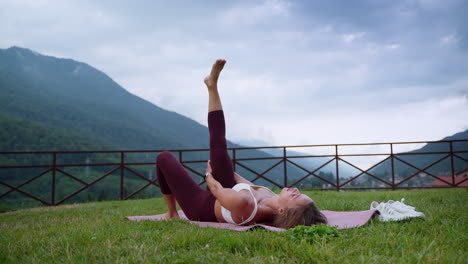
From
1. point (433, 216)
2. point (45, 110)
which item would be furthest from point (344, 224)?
point (45, 110)

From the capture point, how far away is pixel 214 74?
2.92 m

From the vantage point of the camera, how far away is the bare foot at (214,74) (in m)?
2.89

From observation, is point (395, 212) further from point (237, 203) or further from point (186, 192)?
point (186, 192)

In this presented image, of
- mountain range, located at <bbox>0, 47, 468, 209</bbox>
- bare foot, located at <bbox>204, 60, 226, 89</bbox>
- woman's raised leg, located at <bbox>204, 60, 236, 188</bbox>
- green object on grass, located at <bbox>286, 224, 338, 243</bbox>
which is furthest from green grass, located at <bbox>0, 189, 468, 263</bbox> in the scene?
mountain range, located at <bbox>0, 47, 468, 209</bbox>

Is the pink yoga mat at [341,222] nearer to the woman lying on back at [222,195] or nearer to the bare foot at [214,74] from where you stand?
the woman lying on back at [222,195]

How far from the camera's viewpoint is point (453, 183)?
7.68m

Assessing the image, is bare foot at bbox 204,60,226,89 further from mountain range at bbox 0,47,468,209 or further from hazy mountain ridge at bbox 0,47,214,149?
hazy mountain ridge at bbox 0,47,214,149

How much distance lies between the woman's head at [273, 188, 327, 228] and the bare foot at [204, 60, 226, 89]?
3.64 ft

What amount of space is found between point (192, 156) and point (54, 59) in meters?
74.3

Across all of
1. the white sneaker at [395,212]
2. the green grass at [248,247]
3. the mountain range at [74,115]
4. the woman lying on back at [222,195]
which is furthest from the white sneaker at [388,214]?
the mountain range at [74,115]

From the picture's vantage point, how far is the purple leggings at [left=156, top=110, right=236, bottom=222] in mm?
2793

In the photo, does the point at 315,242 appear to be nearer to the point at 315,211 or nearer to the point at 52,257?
the point at 315,211

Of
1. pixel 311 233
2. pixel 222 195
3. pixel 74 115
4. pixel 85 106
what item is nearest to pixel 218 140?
pixel 222 195

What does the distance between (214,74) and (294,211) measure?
4.30 ft
